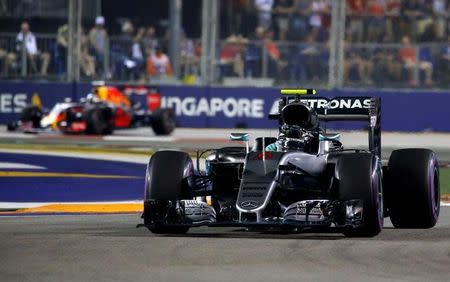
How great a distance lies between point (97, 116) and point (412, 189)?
60.7ft

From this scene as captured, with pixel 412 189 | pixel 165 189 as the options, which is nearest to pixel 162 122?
pixel 412 189

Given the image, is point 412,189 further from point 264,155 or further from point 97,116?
point 97,116

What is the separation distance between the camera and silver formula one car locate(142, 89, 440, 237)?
40.7 ft

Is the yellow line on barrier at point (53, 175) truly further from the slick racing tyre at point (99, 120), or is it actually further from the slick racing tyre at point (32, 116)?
the slick racing tyre at point (32, 116)

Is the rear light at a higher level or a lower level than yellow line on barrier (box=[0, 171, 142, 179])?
higher

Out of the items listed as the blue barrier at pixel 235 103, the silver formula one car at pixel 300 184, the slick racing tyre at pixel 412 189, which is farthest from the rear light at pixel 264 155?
the blue barrier at pixel 235 103

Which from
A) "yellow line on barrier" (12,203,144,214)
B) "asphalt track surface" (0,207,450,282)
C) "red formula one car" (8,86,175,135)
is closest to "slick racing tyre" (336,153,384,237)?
"asphalt track surface" (0,207,450,282)

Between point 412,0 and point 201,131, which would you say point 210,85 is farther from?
point 412,0

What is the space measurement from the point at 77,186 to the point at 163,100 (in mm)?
15318

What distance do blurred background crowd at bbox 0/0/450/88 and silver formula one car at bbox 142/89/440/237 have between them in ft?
62.3

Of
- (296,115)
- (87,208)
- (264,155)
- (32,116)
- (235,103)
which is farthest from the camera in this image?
(235,103)

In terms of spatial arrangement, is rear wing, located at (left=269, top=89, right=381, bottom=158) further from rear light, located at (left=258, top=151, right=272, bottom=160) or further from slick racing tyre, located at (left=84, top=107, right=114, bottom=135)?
slick racing tyre, located at (left=84, top=107, right=114, bottom=135)

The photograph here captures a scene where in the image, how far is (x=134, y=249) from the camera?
11711mm

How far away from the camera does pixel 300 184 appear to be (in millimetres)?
12859
